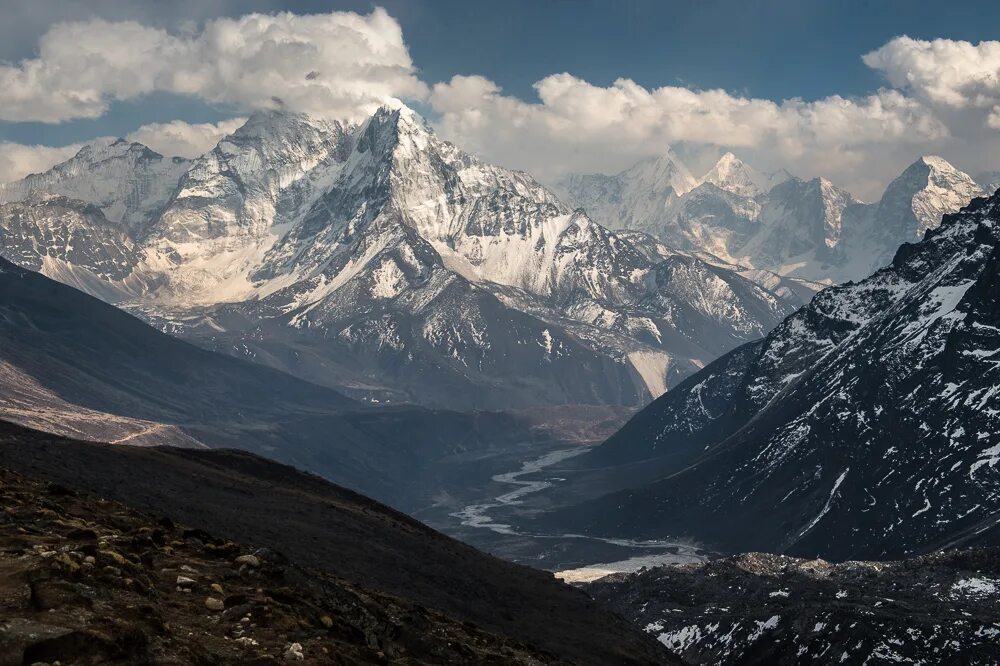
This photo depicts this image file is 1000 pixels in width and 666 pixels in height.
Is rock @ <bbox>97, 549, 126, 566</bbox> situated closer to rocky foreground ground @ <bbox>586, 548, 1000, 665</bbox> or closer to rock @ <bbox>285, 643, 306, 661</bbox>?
rock @ <bbox>285, 643, 306, 661</bbox>

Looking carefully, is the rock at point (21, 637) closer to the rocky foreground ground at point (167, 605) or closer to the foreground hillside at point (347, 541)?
the rocky foreground ground at point (167, 605)

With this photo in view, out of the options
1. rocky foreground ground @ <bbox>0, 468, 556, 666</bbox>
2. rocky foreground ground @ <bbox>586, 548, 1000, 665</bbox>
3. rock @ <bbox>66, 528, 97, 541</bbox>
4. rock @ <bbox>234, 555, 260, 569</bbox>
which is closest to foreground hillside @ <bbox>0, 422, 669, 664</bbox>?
rocky foreground ground @ <bbox>586, 548, 1000, 665</bbox>

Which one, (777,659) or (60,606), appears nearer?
(60,606)

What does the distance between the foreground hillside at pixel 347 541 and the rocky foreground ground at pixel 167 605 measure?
39217 mm

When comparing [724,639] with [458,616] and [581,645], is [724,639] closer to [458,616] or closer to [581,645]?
[581,645]

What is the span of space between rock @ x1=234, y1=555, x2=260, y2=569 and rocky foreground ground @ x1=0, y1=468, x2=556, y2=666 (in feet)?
0.32

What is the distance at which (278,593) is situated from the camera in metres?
50.8

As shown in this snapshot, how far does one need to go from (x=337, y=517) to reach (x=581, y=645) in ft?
132

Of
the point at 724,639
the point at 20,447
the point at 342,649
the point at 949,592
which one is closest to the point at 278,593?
the point at 342,649

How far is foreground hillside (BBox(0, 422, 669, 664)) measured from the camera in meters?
116

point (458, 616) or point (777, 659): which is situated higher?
point (458, 616)

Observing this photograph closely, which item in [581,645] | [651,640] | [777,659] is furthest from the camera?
[777,659]

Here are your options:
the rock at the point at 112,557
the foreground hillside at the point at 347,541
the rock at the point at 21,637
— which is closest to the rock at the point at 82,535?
the rock at the point at 112,557

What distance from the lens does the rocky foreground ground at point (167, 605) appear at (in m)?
36.5
